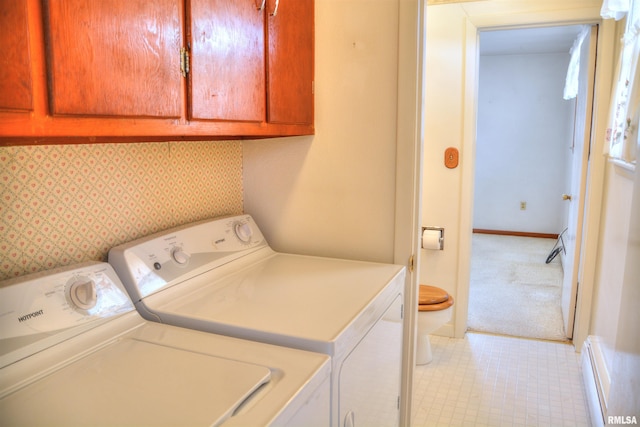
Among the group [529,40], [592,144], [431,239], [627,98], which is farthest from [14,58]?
[529,40]

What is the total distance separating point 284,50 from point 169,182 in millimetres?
557

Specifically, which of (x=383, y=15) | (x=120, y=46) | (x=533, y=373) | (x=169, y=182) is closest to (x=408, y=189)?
(x=383, y=15)

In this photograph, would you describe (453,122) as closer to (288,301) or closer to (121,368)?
(288,301)

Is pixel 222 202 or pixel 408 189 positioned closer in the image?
pixel 408 189

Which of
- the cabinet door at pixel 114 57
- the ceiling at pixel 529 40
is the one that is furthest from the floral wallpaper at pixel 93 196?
the ceiling at pixel 529 40

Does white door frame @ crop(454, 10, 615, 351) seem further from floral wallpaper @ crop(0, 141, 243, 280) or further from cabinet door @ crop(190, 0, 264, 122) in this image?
cabinet door @ crop(190, 0, 264, 122)

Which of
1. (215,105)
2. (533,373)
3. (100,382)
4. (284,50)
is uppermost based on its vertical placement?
(284,50)

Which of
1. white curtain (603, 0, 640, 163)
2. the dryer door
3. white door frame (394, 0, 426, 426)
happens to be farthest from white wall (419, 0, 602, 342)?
the dryer door

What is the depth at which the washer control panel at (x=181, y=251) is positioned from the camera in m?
1.29

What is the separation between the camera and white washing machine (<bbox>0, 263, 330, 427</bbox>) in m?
0.84

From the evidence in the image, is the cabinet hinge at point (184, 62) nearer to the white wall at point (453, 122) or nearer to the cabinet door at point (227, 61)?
the cabinet door at point (227, 61)

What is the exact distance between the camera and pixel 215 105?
1225mm

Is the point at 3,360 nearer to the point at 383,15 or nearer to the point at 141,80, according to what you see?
the point at 141,80

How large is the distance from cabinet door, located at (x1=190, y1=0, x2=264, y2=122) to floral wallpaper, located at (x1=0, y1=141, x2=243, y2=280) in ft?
1.16
